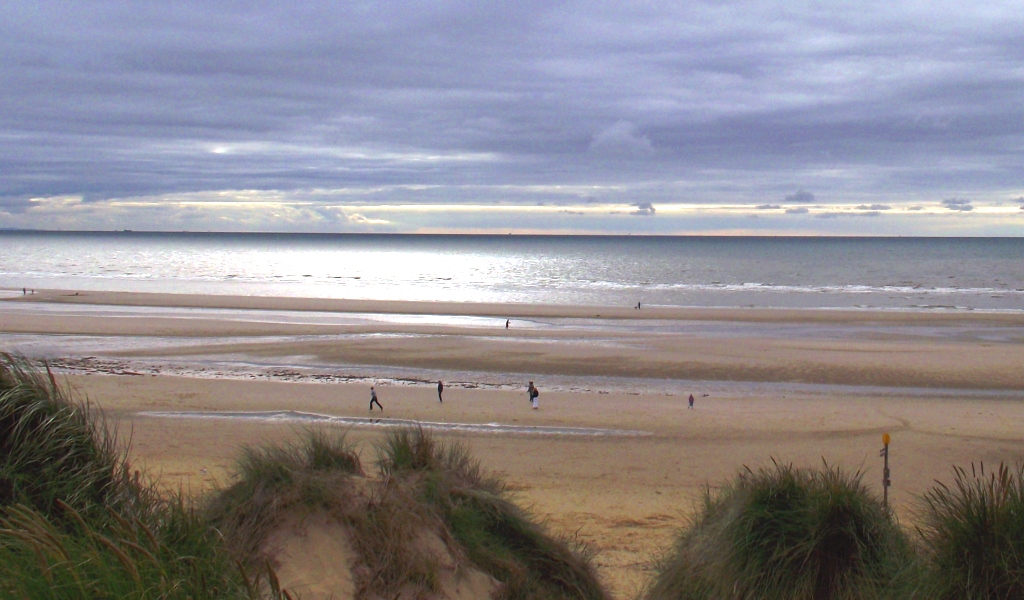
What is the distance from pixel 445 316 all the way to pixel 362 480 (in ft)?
136

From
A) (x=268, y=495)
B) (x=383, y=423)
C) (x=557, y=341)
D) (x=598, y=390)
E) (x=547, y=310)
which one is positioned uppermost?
(x=268, y=495)

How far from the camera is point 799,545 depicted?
249 inches

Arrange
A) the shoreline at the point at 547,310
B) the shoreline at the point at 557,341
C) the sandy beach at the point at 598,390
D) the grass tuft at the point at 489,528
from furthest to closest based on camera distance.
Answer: the shoreline at the point at 547,310, the shoreline at the point at 557,341, the sandy beach at the point at 598,390, the grass tuft at the point at 489,528

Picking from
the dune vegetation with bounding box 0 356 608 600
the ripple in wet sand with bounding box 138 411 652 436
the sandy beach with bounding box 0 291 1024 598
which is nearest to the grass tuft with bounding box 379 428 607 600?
the dune vegetation with bounding box 0 356 608 600

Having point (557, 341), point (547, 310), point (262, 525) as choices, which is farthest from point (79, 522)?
point (547, 310)

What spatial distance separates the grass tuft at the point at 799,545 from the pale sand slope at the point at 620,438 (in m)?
2.36

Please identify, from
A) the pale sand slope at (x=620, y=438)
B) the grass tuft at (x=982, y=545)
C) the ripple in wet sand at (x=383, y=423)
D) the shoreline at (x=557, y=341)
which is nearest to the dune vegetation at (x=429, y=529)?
the grass tuft at (x=982, y=545)

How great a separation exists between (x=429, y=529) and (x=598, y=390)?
18.4 metres

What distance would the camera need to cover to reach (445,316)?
48.2 meters

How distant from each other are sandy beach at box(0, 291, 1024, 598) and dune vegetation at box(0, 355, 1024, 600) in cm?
208

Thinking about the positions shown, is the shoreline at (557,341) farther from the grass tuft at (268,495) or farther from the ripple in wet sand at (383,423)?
the grass tuft at (268,495)

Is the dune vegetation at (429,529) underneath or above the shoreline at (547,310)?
above

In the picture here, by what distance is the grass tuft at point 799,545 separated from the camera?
622cm

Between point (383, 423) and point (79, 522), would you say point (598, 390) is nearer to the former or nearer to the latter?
point (383, 423)
